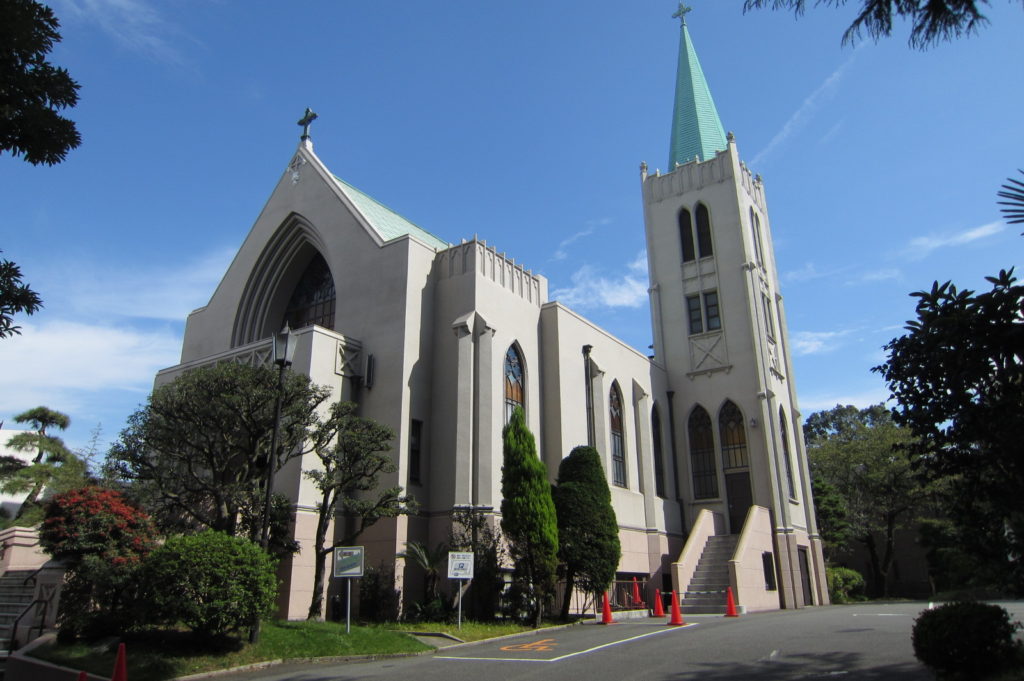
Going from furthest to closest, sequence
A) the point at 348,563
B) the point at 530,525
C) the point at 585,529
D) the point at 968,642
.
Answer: the point at 585,529, the point at 530,525, the point at 348,563, the point at 968,642

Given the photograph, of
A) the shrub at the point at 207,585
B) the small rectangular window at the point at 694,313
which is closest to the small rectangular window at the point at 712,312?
the small rectangular window at the point at 694,313

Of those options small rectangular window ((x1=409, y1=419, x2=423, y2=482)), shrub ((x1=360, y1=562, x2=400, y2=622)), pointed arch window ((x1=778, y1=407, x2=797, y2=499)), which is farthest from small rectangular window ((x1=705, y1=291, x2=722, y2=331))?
shrub ((x1=360, y1=562, x2=400, y2=622))

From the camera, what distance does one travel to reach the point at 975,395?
314 inches

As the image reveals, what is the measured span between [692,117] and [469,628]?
28773 mm

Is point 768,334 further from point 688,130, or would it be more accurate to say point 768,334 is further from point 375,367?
point 375,367

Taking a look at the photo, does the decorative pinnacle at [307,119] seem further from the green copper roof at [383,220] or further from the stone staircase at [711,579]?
the stone staircase at [711,579]

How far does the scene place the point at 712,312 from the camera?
32.4m

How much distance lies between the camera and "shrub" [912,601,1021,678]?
8.05 m

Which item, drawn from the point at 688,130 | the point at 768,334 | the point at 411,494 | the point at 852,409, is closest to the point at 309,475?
the point at 411,494

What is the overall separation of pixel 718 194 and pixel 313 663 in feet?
89.2

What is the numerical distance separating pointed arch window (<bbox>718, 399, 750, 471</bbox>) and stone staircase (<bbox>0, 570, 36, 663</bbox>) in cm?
2350

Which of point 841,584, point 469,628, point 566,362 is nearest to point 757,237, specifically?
point 566,362

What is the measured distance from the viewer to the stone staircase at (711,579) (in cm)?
2288

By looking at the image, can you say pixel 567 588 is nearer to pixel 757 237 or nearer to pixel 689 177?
pixel 757 237
